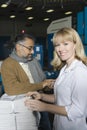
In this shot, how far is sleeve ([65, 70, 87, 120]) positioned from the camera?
1.72m

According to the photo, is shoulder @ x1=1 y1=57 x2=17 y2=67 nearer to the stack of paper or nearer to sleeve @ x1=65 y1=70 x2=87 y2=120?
the stack of paper

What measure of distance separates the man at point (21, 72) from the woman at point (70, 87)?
2.18 feet

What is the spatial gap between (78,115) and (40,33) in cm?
2004

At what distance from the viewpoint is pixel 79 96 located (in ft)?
5.67

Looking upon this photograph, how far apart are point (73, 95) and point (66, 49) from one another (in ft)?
0.94

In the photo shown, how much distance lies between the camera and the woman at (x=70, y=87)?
5.71 feet

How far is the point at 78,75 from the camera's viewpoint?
175cm

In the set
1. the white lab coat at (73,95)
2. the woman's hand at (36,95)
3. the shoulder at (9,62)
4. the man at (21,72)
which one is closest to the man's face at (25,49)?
the man at (21,72)

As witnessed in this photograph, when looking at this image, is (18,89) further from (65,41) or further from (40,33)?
(40,33)

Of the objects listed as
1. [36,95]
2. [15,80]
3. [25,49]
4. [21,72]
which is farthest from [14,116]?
[25,49]

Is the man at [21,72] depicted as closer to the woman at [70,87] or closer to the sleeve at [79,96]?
the woman at [70,87]

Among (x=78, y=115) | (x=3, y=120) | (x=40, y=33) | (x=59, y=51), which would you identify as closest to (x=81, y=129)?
(x=78, y=115)

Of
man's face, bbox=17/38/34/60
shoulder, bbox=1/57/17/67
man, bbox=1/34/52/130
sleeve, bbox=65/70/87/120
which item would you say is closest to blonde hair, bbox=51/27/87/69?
sleeve, bbox=65/70/87/120

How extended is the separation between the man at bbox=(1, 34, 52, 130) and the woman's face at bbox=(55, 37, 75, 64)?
2.47 feet
